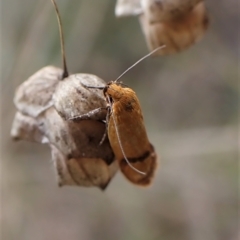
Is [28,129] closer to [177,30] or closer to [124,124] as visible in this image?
[124,124]

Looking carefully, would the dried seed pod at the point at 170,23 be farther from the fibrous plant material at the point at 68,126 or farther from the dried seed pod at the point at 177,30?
the fibrous plant material at the point at 68,126

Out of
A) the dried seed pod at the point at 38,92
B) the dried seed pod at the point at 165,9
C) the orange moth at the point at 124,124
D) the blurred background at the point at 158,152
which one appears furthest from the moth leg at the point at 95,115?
the blurred background at the point at 158,152

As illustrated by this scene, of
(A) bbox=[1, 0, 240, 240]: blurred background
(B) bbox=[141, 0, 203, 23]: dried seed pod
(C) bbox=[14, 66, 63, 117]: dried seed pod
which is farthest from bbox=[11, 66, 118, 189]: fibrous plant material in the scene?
(A) bbox=[1, 0, 240, 240]: blurred background

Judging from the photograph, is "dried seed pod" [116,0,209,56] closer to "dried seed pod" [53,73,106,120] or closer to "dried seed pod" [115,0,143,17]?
"dried seed pod" [115,0,143,17]

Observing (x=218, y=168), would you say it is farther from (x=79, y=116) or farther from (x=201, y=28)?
(x=79, y=116)

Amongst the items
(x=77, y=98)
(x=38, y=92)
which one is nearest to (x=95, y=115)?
(x=77, y=98)

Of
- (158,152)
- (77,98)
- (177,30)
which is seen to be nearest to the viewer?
(77,98)
